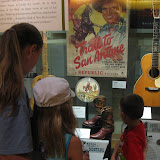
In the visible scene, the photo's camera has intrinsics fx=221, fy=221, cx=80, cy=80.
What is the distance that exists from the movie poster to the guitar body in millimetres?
178

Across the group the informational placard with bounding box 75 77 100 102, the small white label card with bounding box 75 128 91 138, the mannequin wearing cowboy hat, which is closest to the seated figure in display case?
the small white label card with bounding box 75 128 91 138

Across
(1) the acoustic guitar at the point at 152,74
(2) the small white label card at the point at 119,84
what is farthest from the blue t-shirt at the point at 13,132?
(2) the small white label card at the point at 119,84

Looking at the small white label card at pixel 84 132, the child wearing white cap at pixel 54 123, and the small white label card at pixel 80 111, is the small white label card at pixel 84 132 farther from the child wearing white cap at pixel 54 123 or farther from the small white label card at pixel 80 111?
the child wearing white cap at pixel 54 123

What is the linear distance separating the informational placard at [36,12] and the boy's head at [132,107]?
86 cm

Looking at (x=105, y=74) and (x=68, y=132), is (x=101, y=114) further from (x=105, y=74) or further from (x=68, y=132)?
(x=68, y=132)

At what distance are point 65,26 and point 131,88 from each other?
81 cm

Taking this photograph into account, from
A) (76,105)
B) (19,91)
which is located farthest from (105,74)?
(19,91)

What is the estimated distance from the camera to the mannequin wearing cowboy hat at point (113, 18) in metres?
1.88

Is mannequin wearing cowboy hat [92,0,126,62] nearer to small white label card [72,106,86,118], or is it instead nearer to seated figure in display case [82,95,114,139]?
seated figure in display case [82,95,114,139]

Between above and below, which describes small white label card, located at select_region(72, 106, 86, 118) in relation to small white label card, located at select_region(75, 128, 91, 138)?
above

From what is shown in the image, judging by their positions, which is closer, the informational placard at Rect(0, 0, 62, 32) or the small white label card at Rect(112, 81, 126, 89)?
the informational placard at Rect(0, 0, 62, 32)

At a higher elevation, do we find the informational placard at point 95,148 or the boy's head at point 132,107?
the boy's head at point 132,107

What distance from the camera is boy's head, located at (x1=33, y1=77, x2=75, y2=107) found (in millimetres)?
929

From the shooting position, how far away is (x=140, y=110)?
4.33 feet
